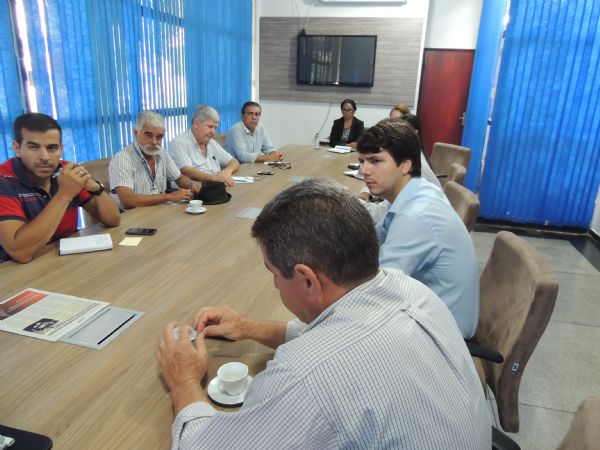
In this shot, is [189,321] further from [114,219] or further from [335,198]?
[114,219]

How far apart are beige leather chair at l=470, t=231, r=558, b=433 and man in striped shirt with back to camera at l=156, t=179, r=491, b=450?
20.6 inches

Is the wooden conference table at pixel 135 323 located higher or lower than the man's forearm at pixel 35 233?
lower

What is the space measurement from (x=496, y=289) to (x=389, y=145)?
0.71m

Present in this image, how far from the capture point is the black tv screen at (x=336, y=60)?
6219 millimetres

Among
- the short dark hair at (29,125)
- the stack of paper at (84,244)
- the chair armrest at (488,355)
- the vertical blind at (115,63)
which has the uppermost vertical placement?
the vertical blind at (115,63)

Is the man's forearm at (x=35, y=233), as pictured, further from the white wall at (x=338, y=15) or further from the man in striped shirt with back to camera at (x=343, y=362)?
the white wall at (x=338, y=15)

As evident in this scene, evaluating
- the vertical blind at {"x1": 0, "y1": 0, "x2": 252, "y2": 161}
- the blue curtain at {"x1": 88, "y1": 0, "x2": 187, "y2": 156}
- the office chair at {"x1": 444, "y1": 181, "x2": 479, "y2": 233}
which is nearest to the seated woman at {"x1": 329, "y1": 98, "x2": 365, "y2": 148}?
the vertical blind at {"x1": 0, "y1": 0, "x2": 252, "y2": 161}

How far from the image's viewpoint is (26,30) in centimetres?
282

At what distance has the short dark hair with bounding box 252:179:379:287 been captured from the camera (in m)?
0.75

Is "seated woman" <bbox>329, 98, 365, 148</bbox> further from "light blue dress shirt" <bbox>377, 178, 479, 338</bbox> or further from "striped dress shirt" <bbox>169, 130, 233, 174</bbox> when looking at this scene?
"light blue dress shirt" <bbox>377, 178, 479, 338</bbox>

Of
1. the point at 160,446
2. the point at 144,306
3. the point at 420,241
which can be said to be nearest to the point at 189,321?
the point at 144,306

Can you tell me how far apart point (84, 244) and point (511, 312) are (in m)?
1.67

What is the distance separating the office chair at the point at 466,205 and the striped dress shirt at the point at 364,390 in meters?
1.30

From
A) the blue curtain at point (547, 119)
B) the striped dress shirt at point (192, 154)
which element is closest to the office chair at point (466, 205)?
the striped dress shirt at point (192, 154)
